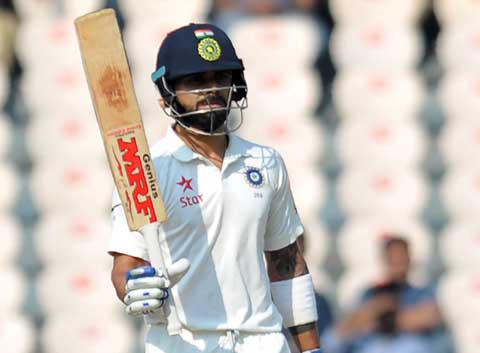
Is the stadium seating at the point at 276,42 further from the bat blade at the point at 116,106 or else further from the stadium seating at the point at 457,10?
the bat blade at the point at 116,106

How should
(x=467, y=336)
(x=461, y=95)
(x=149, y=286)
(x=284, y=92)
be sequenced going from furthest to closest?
1. (x=284, y=92)
2. (x=461, y=95)
3. (x=467, y=336)
4. (x=149, y=286)

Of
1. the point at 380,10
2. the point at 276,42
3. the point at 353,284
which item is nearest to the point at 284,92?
the point at 276,42

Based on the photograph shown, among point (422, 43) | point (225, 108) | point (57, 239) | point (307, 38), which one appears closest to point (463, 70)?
point (422, 43)

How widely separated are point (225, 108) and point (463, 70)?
13.2 ft

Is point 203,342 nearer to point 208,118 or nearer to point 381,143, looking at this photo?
point 208,118

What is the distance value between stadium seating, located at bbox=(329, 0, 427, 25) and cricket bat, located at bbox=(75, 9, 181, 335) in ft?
13.3

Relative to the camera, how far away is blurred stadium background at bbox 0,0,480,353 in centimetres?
689

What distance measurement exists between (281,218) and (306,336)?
330 millimetres

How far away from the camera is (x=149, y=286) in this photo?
3150 mm

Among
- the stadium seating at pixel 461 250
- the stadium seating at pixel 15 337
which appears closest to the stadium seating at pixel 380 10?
the stadium seating at pixel 461 250

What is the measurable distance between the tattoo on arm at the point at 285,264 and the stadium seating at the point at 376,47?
12.0 feet

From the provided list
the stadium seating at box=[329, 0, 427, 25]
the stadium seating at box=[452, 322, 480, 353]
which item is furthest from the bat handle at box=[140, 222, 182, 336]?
the stadium seating at box=[329, 0, 427, 25]

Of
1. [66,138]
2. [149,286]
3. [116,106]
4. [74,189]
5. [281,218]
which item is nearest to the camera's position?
[149,286]

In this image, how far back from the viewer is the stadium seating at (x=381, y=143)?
7.07m
